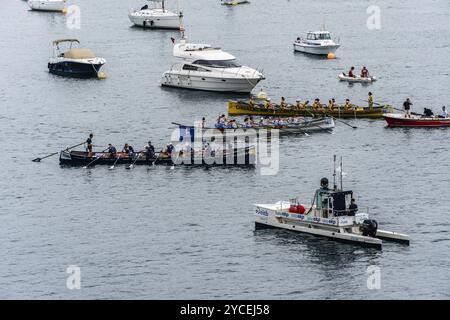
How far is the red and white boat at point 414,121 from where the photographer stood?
119 meters

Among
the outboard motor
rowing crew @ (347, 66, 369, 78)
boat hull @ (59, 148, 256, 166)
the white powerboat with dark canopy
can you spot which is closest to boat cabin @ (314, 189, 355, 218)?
the outboard motor

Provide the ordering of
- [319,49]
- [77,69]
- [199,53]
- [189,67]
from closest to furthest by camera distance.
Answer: [199,53]
[189,67]
[77,69]
[319,49]

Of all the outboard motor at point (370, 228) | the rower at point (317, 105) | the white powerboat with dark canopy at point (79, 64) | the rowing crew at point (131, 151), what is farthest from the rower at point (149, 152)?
the white powerboat with dark canopy at point (79, 64)

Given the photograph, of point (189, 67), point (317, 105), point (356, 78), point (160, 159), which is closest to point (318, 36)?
point (356, 78)

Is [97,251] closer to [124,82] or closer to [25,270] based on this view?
[25,270]

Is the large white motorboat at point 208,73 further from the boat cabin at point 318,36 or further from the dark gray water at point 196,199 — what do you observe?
the boat cabin at point 318,36

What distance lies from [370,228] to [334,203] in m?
3.66

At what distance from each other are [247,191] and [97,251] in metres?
18.8

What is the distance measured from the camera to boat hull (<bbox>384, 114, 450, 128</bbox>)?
391 feet

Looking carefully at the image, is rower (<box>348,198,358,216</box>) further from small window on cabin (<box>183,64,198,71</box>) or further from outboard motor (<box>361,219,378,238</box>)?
small window on cabin (<box>183,64,198,71</box>)

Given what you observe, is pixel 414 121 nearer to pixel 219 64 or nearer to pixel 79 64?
pixel 219 64

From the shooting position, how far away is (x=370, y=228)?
8181 cm

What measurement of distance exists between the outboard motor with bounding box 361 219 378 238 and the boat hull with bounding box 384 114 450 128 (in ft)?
129
